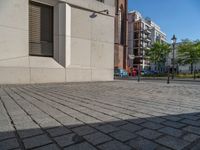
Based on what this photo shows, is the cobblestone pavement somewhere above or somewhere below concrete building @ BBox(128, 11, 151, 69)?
below

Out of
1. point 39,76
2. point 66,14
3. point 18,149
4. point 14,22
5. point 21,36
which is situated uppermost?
point 66,14

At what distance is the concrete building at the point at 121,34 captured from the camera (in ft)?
141

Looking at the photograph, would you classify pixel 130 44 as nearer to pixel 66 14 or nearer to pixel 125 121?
pixel 66 14

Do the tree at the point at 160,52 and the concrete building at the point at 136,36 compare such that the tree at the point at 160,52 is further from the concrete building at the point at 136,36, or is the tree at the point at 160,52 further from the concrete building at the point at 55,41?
the concrete building at the point at 55,41

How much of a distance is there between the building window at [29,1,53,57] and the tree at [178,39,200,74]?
114ft

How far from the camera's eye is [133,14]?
242 ft

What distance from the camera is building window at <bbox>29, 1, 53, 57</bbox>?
34.6 feet

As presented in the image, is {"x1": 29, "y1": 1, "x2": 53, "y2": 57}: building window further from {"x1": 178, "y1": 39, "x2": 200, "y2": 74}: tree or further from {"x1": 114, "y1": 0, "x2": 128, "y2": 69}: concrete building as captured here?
{"x1": 178, "y1": 39, "x2": 200, "y2": 74}: tree

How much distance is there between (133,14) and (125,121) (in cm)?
7580

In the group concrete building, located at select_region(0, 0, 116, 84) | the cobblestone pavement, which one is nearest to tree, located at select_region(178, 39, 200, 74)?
concrete building, located at select_region(0, 0, 116, 84)


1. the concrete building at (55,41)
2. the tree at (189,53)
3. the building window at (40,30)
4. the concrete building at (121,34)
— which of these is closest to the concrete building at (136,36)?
the concrete building at (121,34)

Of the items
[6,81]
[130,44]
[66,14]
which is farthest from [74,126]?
[130,44]

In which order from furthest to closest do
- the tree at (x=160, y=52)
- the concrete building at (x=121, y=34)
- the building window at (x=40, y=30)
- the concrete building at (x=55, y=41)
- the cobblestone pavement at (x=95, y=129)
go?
the tree at (x=160, y=52), the concrete building at (x=121, y=34), the building window at (x=40, y=30), the concrete building at (x=55, y=41), the cobblestone pavement at (x=95, y=129)

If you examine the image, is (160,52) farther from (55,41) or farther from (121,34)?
(55,41)
